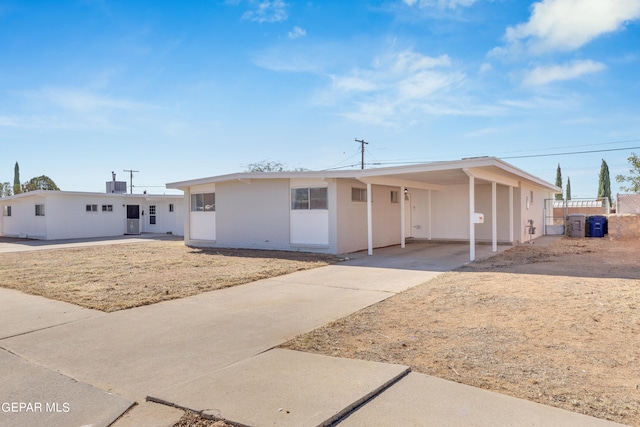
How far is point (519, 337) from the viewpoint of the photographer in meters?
4.54

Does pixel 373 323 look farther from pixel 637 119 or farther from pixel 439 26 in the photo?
pixel 637 119

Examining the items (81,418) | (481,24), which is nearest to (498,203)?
(481,24)

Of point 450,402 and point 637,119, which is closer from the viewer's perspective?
point 450,402

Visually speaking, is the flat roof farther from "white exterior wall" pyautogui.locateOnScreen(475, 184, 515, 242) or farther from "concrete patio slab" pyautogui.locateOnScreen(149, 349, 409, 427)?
"concrete patio slab" pyautogui.locateOnScreen(149, 349, 409, 427)

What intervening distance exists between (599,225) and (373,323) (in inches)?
762

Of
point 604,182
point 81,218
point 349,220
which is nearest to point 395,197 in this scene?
point 349,220

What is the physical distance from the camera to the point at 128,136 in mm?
20547

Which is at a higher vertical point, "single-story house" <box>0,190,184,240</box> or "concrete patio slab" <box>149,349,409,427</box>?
"single-story house" <box>0,190,184,240</box>

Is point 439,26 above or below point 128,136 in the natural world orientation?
above

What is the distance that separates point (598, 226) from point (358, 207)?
13195 mm

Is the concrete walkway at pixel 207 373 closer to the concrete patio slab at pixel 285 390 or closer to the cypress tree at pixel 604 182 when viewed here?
the concrete patio slab at pixel 285 390

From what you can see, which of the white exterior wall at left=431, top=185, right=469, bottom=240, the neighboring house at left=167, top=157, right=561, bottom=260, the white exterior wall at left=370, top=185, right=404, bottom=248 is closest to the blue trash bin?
the neighboring house at left=167, top=157, right=561, bottom=260

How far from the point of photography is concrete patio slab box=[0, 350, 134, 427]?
2906 millimetres

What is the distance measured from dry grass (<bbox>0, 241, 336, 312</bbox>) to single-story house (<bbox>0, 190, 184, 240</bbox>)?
1074 cm
